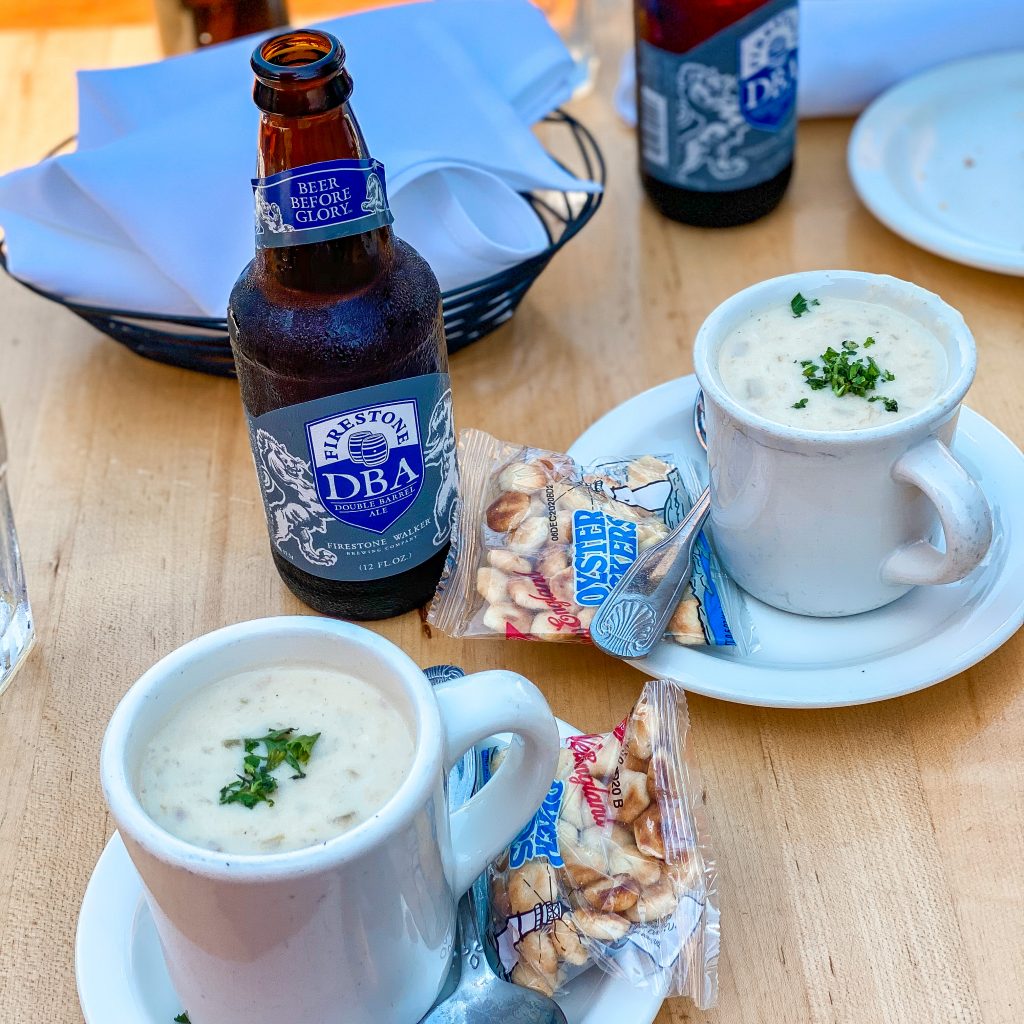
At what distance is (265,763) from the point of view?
561mm

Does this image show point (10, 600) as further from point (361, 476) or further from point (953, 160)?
point (953, 160)

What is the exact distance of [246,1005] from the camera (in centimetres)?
57

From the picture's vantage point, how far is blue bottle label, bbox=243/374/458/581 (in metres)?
0.75

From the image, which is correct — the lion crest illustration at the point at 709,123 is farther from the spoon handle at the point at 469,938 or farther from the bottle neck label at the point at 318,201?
the spoon handle at the point at 469,938

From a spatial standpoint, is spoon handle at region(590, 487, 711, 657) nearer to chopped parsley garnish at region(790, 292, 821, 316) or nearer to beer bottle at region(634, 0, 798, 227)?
chopped parsley garnish at region(790, 292, 821, 316)

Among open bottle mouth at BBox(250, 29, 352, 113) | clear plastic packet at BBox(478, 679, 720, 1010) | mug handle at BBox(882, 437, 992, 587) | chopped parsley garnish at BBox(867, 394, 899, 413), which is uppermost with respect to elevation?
open bottle mouth at BBox(250, 29, 352, 113)

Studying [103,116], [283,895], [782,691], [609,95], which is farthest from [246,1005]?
[609,95]

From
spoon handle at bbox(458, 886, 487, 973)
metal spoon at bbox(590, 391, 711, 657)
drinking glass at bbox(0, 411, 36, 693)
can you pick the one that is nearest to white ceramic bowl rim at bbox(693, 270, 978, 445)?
metal spoon at bbox(590, 391, 711, 657)

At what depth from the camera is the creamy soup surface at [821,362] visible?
777 millimetres

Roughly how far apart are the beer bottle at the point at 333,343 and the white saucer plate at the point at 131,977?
0.23 meters

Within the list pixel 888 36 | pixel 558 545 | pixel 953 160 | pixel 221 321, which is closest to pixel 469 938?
pixel 558 545

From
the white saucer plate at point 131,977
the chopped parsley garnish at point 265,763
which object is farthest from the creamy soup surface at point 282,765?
the white saucer plate at point 131,977

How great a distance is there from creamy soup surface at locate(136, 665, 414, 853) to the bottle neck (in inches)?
10.0

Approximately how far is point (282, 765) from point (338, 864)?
0.07 metres
